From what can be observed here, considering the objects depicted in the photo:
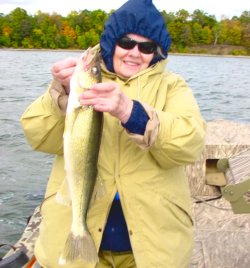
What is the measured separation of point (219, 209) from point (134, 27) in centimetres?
313

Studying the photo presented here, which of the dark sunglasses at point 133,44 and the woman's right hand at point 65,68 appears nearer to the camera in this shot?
the woman's right hand at point 65,68

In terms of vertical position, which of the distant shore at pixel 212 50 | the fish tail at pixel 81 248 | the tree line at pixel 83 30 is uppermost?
the fish tail at pixel 81 248

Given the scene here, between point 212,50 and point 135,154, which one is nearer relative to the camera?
point 135,154

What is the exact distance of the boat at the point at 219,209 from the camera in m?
3.90

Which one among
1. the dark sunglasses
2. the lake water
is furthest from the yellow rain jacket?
the lake water

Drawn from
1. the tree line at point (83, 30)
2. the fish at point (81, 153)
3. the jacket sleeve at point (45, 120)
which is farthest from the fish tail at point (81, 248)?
the tree line at point (83, 30)

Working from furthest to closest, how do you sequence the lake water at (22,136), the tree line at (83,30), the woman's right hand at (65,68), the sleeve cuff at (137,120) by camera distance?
the tree line at (83,30)
the lake water at (22,136)
the woman's right hand at (65,68)
the sleeve cuff at (137,120)

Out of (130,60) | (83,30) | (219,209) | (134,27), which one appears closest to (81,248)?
(130,60)

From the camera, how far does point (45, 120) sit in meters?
2.96

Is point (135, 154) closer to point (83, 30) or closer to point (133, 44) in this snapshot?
point (133, 44)

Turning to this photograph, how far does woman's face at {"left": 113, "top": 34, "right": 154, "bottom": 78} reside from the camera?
121 inches

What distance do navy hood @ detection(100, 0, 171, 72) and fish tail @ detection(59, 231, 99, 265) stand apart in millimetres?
1022

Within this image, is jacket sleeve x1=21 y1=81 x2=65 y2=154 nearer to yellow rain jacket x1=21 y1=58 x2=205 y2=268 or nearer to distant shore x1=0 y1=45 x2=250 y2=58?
yellow rain jacket x1=21 y1=58 x2=205 y2=268

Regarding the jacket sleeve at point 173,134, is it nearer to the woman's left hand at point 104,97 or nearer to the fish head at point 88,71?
the woman's left hand at point 104,97
